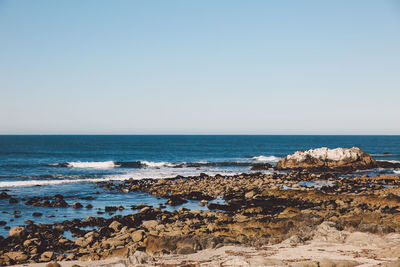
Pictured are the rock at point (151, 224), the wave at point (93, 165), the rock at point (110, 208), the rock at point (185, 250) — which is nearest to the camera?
the rock at point (185, 250)

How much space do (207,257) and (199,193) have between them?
1726 cm

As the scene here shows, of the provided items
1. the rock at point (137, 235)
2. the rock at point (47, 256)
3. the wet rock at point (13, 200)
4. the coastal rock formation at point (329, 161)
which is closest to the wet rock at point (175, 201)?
the rock at point (137, 235)

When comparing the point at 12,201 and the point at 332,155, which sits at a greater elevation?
the point at 332,155

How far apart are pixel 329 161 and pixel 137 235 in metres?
40.2

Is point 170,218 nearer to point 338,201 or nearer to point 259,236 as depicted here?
point 259,236

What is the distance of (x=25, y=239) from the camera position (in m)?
16.8

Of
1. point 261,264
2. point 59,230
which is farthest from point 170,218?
point 261,264

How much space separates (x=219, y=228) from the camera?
1719cm

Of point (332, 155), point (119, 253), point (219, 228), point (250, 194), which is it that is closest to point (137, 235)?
point (119, 253)

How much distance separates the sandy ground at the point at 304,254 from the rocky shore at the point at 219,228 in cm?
6

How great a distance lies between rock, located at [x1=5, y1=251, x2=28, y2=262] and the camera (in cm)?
1418

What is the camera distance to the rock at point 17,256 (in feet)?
46.5

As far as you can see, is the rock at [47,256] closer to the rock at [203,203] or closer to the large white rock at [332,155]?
the rock at [203,203]

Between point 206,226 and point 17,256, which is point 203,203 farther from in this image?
point 17,256
